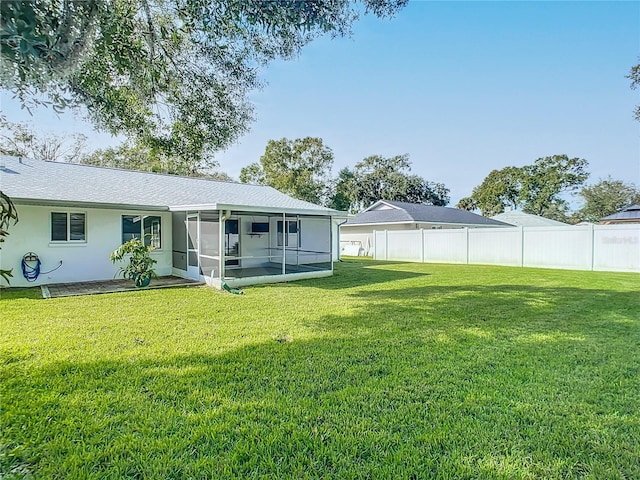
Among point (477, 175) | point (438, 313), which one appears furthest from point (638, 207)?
point (438, 313)

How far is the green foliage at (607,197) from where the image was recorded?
42.8 m

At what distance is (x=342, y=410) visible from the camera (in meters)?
3.08

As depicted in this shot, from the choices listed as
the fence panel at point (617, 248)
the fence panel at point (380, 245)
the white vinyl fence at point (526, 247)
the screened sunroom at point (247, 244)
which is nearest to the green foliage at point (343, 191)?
the fence panel at point (380, 245)

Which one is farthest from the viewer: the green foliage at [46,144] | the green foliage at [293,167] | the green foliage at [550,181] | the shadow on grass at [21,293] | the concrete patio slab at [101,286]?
the green foliage at [550,181]

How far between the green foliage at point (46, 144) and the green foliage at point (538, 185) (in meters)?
45.9

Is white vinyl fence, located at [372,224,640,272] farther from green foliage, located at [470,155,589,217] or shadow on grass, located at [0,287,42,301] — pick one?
green foliage, located at [470,155,589,217]

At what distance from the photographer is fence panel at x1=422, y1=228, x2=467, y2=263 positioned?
1848cm

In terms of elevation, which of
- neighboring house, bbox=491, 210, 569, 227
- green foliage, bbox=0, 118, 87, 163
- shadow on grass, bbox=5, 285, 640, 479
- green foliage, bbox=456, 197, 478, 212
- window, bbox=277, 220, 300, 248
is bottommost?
shadow on grass, bbox=5, 285, 640, 479

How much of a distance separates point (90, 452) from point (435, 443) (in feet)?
8.18

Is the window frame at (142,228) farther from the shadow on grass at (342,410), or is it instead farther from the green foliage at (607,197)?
the green foliage at (607,197)

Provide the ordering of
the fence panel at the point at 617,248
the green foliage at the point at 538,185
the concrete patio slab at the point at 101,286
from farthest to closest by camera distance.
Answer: the green foliage at the point at 538,185 < the fence panel at the point at 617,248 < the concrete patio slab at the point at 101,286

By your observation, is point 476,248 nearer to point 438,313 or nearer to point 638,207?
point 438,313

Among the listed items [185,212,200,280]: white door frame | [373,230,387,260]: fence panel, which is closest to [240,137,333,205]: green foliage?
[373,230,387,260]: fence panel

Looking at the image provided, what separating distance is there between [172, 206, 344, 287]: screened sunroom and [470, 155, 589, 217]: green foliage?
36.4 meters
